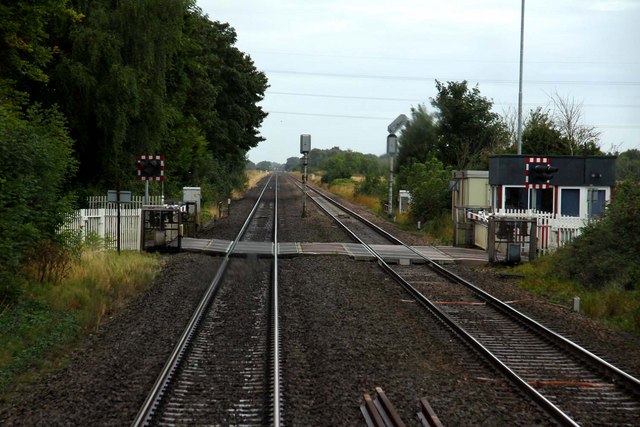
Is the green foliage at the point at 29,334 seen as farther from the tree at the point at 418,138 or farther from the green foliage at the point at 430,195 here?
the tree at the point at 418,138

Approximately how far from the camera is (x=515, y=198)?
2430 cm

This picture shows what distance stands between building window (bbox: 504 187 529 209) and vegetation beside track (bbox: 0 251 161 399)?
494 inches

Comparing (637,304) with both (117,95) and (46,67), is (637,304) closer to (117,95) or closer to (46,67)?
(117,95)

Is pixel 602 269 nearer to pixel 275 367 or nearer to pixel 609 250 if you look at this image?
pixel 609 250

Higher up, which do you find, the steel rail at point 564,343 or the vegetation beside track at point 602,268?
the vegetation beside track at point 602,268

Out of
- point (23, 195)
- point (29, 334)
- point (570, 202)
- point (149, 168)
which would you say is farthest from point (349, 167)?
point (29, 334)

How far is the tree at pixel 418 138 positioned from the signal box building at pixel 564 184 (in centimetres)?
2433

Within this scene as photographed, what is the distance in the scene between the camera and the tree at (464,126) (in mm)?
47406

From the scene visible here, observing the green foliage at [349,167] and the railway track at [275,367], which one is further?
the green foliage at [349,167]

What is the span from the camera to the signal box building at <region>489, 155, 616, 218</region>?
23.2m

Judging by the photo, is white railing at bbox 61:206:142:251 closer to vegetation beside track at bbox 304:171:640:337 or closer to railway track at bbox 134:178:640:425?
railway track at bbox 134:178:640:425

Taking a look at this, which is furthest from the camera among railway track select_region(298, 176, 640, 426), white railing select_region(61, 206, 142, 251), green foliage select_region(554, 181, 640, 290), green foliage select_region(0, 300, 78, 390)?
white railing select_region(61, 206, 142, 251)

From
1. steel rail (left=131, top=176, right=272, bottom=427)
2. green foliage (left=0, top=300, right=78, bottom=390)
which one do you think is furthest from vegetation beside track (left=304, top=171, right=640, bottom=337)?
green foliage (left=0, top=300, right=78, bottom=390)

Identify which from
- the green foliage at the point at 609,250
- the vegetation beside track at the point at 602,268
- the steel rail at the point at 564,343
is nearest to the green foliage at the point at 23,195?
the steel rail at the point at 564,343
